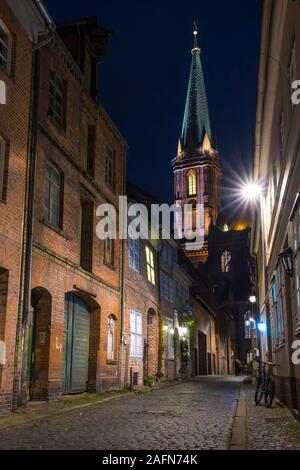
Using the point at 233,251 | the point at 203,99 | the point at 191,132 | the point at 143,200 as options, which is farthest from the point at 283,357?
the point at 203,99

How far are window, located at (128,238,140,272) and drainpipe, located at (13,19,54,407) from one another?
9.14 metres

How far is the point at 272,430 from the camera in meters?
8.59

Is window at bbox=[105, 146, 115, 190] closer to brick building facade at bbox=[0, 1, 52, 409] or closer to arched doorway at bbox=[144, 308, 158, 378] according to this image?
brick building facade at bbox=[0, 1, 52, 409]

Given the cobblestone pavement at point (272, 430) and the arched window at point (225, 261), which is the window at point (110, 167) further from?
the arched window at point (225, 261)

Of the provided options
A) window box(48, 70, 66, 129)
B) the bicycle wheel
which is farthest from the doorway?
the bicycle wheel

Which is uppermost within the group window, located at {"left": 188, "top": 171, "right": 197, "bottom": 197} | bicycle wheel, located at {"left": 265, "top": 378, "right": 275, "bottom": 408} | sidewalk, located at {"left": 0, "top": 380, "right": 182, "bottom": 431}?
window, located at {"left": 188, "top": 171, "right": 197, "bottom": 197}

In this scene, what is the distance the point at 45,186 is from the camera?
14.1 m

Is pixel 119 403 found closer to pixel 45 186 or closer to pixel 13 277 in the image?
pixel 13 277

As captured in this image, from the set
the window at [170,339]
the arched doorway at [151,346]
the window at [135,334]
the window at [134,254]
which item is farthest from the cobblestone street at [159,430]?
the window at [170,339]

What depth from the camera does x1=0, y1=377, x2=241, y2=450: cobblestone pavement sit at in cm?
721

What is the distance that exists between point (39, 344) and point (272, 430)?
6952mm

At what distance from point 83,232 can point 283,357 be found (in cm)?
800

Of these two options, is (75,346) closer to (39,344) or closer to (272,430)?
(39,344)

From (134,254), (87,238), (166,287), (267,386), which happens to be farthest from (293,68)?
(166,287)
